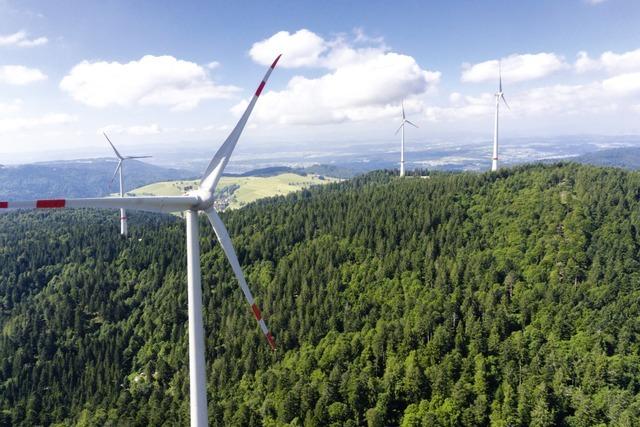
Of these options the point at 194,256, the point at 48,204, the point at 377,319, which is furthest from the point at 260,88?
the point at 377,319

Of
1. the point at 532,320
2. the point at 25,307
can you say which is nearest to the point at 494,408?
the point at 532,320

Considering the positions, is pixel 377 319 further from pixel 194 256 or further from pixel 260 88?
pixel 194 256

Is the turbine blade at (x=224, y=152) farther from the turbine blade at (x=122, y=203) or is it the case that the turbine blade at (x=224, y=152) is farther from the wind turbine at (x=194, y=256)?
the turbine blade at (x=122, y=203)

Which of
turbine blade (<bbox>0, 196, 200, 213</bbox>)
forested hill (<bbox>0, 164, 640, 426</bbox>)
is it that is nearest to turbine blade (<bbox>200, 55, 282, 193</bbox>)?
turbine blade (<bbox>0, 196, 200, 213</bbox>)

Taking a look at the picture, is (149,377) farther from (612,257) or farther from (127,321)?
(612,257)

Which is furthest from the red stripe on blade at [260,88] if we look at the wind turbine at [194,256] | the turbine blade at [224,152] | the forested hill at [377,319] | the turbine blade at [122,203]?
the forested hill at [377,319]

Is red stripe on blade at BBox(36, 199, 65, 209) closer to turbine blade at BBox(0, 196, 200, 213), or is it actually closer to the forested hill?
turbine blade at BBox(0, 196, 200, 213)
